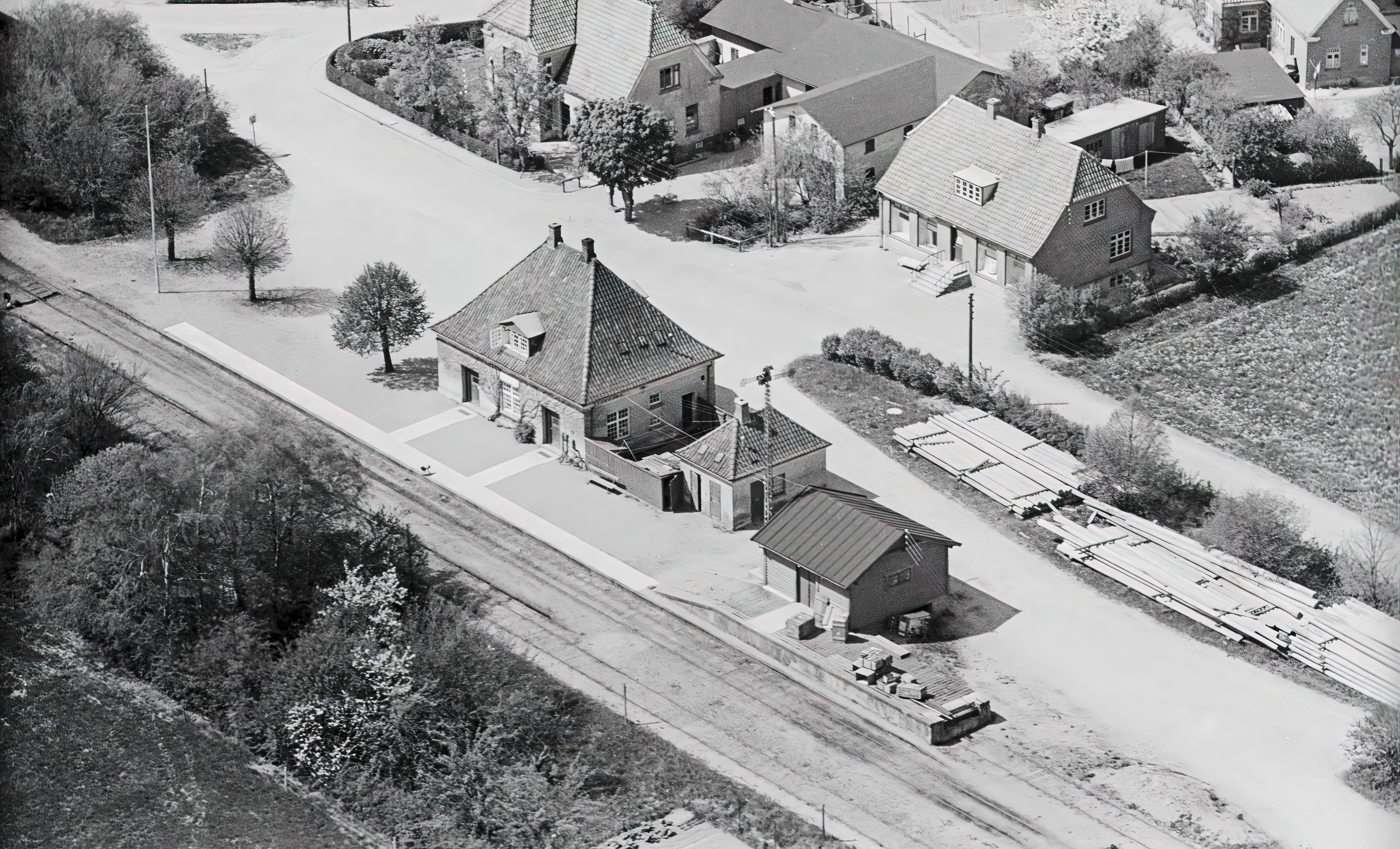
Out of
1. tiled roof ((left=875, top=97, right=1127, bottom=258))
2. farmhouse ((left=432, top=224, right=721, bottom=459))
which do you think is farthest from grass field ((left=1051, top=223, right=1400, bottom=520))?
farmhouse ((left=432, top=224, right=721, bottom=459))

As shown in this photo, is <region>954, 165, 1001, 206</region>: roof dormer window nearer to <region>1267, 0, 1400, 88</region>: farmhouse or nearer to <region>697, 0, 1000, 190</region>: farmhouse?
<region>697, 0, 1000, 190</region>: farmhouse

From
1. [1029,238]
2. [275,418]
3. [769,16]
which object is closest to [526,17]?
[769,16]

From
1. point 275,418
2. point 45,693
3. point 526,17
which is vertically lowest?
point 45,693

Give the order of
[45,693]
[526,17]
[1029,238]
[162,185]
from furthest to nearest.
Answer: [526,17], [162,185], [1029,238], [45,693]

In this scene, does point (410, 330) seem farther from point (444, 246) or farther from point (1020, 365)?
point (1020, 365)

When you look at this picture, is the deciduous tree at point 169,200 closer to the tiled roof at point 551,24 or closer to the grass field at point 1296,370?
the tiled roof at point 551,24
